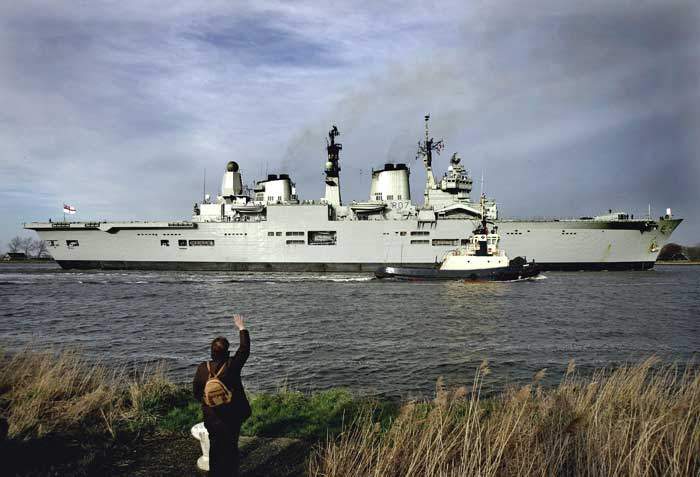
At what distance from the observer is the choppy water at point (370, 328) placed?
10672mm

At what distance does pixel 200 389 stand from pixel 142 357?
8.91 metres

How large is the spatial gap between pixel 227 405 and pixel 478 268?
30.9m

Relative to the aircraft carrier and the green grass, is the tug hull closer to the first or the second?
the aircraft carrier

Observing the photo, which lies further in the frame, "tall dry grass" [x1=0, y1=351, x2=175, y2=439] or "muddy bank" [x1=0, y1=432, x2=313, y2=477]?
"tall dry grass" [x1=0, y1=351, x2=175, y2=439]

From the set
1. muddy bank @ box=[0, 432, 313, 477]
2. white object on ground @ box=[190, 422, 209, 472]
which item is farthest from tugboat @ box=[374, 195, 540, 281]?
white object on ground @ box=[190, 422, 209, 472]

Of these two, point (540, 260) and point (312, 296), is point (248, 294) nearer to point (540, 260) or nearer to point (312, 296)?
point (312, 296)

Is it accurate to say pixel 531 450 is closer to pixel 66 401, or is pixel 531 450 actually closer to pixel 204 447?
pixel 204 447

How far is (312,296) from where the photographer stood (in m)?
24.3

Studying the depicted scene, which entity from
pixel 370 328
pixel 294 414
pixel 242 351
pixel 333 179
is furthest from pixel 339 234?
pixel 242 351

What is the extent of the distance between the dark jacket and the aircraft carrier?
36152 millimetres

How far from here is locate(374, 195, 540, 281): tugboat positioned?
31953 mm

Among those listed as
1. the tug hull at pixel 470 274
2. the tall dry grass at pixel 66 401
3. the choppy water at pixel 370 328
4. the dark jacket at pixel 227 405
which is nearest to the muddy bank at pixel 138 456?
the tall dry grass at pixel 66 401

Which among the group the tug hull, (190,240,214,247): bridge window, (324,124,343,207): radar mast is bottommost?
the tug hull

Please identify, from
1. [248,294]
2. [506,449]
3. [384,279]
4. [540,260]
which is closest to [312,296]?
[248,294]
